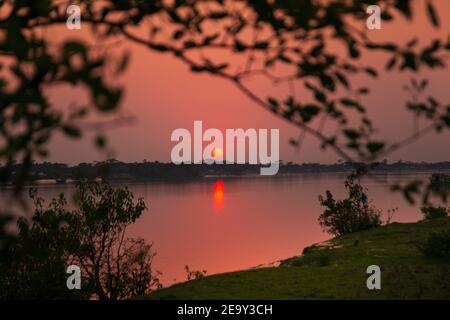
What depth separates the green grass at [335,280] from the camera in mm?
15531

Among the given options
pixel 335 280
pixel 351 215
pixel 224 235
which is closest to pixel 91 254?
pixel 335 280

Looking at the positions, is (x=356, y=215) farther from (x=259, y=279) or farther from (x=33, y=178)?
(x=33, y=178)

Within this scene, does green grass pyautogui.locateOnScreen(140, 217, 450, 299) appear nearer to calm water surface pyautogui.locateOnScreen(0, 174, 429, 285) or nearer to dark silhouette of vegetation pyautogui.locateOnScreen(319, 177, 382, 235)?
dark silhouette of vegetation pyautogui.locateOnScreen(319, 177, 382, 235)

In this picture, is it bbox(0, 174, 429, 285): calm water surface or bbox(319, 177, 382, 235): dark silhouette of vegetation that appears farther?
bbox(0, 174, 429, 285): calm water surface

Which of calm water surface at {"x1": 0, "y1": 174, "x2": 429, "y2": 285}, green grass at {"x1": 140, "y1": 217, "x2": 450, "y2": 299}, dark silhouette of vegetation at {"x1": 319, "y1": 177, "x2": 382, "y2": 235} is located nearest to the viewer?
green grass at {"x1": 140, "y1": 217, "x2": 450, "y2": 299}

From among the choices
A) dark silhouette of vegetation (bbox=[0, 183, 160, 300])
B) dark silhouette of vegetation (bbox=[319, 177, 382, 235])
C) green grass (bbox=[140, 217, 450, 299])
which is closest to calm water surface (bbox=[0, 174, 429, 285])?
dark silhouette of vegetation (bbox=[319, 177, 382, 235])

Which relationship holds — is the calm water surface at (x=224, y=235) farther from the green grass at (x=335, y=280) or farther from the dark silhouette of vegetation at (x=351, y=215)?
the green grass at (x=335, y=280)

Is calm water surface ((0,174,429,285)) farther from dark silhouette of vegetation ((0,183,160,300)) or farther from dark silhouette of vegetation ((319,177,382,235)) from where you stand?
dark silhouette of vegetation ((0,183,160,300))

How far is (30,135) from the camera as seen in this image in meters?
2.73

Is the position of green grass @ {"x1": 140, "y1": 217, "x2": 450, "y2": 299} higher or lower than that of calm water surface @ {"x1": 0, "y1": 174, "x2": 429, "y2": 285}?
lower

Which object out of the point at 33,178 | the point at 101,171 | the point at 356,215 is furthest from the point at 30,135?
the point at 356,215

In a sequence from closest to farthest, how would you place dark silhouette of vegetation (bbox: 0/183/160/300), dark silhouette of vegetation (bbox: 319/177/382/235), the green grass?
1. the green grass
2. dark silhouette of vegetation (bbox: 0/183/160/300)
3. dark silhouette of vegetation (bbox: 319/177/382/235)

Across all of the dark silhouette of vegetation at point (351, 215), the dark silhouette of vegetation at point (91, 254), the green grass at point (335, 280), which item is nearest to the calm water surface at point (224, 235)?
the dark silhouette of vegetation at point (351, 215)

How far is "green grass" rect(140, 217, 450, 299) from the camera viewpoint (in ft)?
51.0
